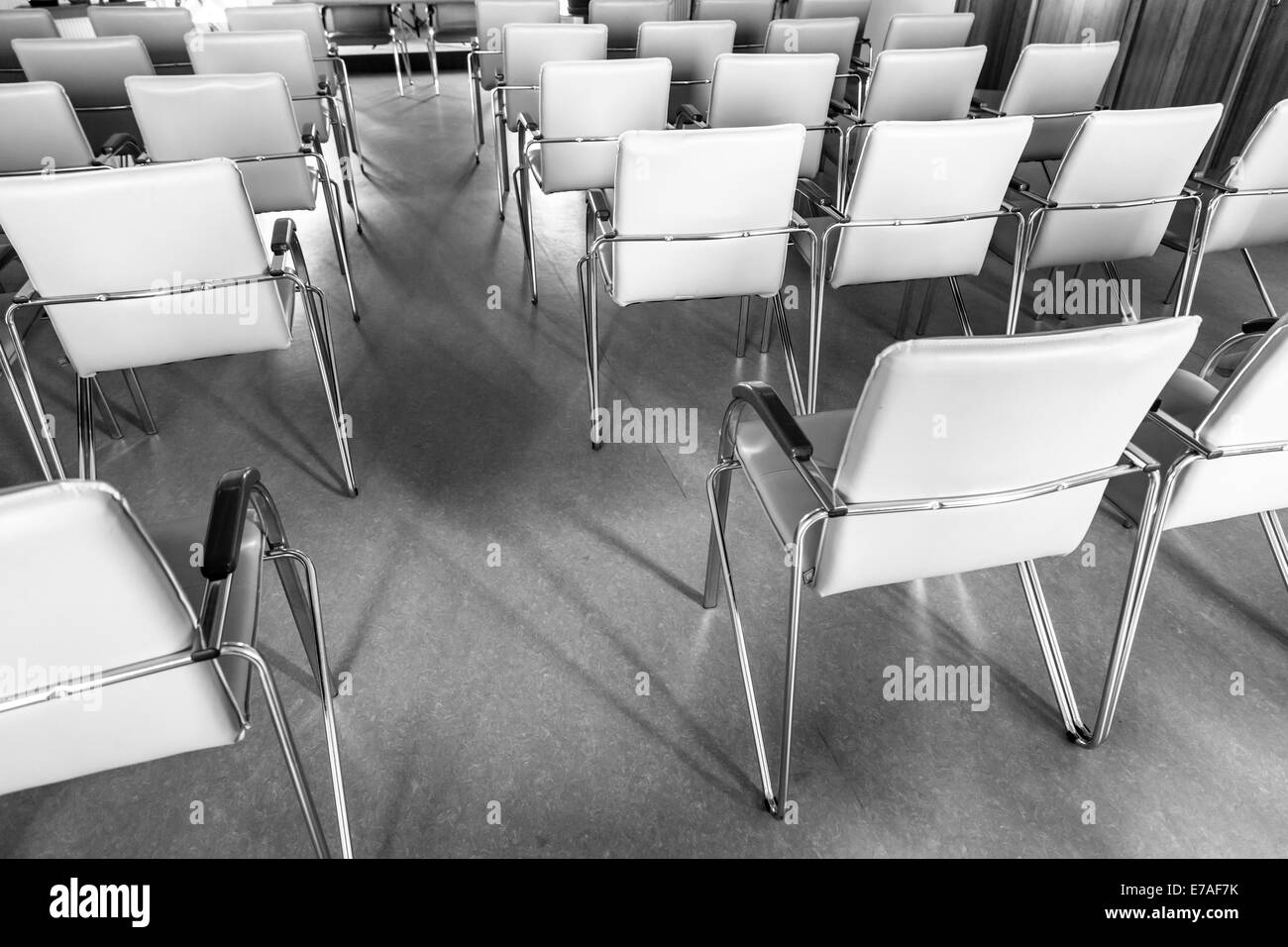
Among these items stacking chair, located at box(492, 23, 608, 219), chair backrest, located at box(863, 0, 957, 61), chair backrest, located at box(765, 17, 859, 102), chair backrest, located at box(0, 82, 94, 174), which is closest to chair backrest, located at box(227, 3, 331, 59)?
stacking chair, located at box(492, 23, 608, 219)

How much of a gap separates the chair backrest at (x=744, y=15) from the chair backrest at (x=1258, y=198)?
9.34ft

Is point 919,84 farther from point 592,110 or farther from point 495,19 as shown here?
point 495,19

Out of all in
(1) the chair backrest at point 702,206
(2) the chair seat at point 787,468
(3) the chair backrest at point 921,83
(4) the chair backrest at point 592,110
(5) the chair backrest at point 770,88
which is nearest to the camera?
(2) the chair seat at point 787,468

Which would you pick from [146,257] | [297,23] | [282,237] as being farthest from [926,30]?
[146,257]

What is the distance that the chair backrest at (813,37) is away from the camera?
4074 millimetres

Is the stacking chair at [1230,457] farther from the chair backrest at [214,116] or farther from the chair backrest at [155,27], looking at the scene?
the chair backrest at [155,27]

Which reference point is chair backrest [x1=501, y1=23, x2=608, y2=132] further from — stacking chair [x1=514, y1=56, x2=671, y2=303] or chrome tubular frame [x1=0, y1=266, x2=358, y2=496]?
chrome tubular frame [x1=0, y1=266, x2=358, y2=496]

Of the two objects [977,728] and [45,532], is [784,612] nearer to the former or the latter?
[977,728]

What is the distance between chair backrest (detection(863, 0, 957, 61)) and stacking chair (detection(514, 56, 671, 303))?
3.02m

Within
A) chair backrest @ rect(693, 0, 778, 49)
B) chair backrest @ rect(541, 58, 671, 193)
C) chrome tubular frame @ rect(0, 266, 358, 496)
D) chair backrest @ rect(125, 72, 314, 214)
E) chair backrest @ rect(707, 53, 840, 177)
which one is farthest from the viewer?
chair backrest @ rect(693, 0, 778, 49)

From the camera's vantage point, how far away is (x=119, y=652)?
3.49 ft

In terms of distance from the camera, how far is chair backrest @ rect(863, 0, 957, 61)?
18.1 ft

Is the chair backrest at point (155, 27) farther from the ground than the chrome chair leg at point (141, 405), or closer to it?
farther from the ground

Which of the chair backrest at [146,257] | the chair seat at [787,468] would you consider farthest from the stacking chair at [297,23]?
the chair seat at [787,468]
